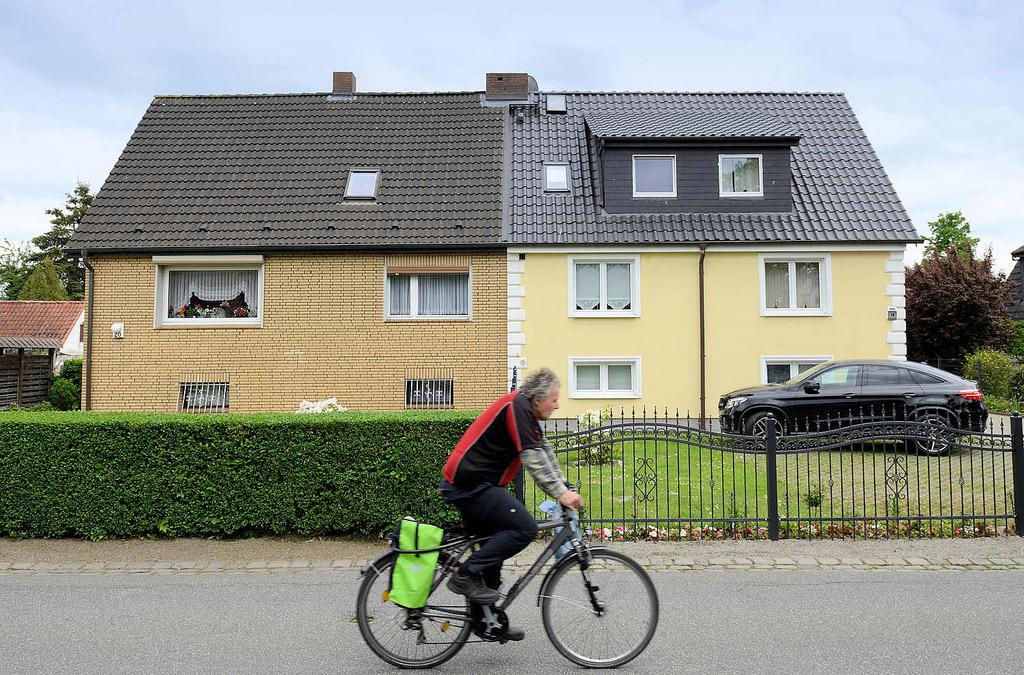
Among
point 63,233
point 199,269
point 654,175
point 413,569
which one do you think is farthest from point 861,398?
point 63,233

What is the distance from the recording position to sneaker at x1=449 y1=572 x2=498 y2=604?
4465mm

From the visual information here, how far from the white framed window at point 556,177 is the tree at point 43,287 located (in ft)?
159

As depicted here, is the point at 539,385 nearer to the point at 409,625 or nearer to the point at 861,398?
the point at 409,625

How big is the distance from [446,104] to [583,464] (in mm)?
12990

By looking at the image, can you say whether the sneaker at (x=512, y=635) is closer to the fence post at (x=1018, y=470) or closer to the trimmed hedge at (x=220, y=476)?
the trimmed hedge at (x=220, y=476)

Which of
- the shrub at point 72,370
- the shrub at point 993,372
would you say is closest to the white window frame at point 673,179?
the shrub at point 993,372

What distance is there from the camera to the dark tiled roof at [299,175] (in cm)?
1661

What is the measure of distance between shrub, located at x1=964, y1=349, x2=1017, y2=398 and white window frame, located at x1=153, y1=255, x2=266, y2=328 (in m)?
20.5

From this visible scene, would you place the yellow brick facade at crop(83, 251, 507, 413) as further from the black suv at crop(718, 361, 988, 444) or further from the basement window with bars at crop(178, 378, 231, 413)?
the black suv at crop(718, 361, 988, 444)

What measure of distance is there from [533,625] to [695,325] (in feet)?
40.3

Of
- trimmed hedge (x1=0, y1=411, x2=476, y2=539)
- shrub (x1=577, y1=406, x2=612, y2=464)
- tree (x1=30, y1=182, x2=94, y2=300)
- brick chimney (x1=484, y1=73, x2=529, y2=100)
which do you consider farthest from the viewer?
tree (x1=30, y1=182, x2=94, y2=300)

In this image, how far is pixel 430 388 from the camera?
644 inches

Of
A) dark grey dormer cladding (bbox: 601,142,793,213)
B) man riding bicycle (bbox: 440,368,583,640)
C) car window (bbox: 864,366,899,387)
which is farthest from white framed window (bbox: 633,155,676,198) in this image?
man riding bicycle (bbox: 440,368,583,640)

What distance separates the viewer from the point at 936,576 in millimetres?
6422
